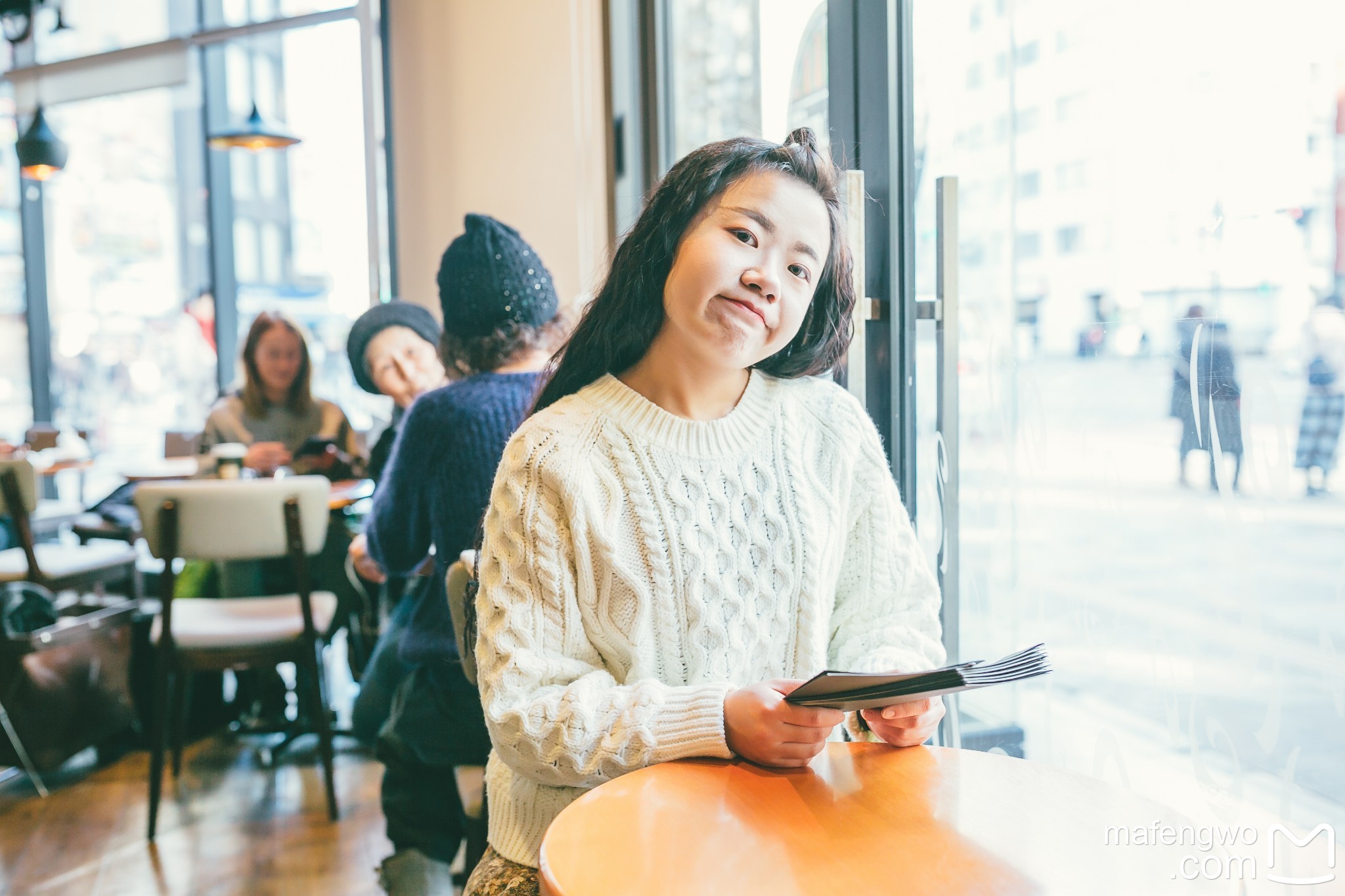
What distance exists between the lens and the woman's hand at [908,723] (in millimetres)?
926

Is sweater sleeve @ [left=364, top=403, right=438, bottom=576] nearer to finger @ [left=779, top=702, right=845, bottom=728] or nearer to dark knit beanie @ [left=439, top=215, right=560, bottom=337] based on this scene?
dark knit beanie @ [left=439, top=215, right=560, bottom=337]

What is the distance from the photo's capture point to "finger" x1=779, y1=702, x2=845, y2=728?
0.85 metres

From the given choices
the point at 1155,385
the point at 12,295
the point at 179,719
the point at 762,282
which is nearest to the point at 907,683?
the point at 762,282

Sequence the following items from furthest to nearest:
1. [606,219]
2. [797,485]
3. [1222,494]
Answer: [606,219] → [797,485] → [1222,494]

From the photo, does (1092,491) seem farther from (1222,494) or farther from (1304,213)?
(1304,213)

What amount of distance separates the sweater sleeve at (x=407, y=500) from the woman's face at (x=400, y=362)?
903mm

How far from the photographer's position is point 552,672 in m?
0.98

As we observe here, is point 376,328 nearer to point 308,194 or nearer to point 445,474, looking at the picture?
point 445,474

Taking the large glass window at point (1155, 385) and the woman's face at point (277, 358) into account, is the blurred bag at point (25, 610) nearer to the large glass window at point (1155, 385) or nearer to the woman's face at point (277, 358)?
the woman's face at point (277, 358)

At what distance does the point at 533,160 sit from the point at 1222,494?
3.03 meters

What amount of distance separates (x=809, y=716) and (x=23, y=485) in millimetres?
3219

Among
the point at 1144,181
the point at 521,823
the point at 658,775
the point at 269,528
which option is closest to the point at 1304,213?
the point at 1144,181

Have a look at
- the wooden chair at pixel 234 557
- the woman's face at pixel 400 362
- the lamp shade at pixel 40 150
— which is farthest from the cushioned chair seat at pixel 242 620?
the lamp shade at pixel 40 150

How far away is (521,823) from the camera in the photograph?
106 centimetres
